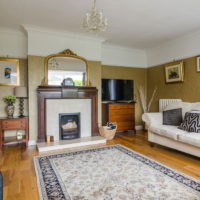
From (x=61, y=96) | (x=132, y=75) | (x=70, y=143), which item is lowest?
(x=70, y=143)

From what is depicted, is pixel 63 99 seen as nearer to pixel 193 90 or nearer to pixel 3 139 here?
pixel 3 139

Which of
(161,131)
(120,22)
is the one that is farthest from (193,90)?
(120,22)

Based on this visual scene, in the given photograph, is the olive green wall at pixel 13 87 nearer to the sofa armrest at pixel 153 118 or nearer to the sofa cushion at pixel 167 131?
the sofa armrest at pixel 153 118

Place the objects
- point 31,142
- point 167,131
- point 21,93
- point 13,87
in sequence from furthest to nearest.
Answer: point 13,87, point 31,142, point 21,93, point 167,131

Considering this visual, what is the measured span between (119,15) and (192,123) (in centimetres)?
239

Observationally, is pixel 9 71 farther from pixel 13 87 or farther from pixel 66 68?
pixel 66 68

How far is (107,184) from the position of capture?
1.94 m

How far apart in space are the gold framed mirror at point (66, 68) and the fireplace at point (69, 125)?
2.61 ft

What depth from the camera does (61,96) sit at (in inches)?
149

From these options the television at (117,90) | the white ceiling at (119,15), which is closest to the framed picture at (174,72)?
the white ceiling at (119,15)

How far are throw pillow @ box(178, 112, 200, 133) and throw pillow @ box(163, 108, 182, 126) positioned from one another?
1.14 feet

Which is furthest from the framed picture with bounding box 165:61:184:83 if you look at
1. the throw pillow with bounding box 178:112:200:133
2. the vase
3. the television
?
the vase

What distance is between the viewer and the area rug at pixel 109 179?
5.65 ft

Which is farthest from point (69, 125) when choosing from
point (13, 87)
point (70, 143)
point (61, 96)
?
point (13, 87)
